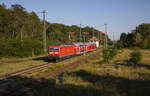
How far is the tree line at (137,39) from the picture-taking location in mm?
46375

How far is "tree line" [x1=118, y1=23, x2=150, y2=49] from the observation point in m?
46.4

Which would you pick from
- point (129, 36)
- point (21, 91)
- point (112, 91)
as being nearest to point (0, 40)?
point (21, 91)

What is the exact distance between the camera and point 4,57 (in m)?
28.0

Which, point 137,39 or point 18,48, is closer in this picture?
point 18,48

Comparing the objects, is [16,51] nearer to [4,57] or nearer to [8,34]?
[4,57]

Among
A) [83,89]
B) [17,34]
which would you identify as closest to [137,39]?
[17,34]

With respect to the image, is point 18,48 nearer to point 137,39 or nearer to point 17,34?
point 17,34

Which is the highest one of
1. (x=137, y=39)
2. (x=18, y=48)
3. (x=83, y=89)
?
(x=137, y=39)

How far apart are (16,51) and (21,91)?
21104 millimetres

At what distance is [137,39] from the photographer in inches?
1971

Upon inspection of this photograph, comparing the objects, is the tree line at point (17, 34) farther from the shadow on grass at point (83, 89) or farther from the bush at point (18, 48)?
the shadow on grass at point (83, 89)

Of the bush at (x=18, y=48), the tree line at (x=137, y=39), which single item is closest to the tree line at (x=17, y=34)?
the bush at (x=18, y=48)

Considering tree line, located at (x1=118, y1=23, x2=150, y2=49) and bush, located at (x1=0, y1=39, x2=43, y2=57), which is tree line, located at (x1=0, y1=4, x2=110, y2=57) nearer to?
bush, located at (x1=0, y1=39, x2=43, y2=57)

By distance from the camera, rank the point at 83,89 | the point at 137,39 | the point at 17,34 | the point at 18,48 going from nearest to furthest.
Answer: the point at 83,89
the point at 18,48
the point at 17,34
the point at 137,39
